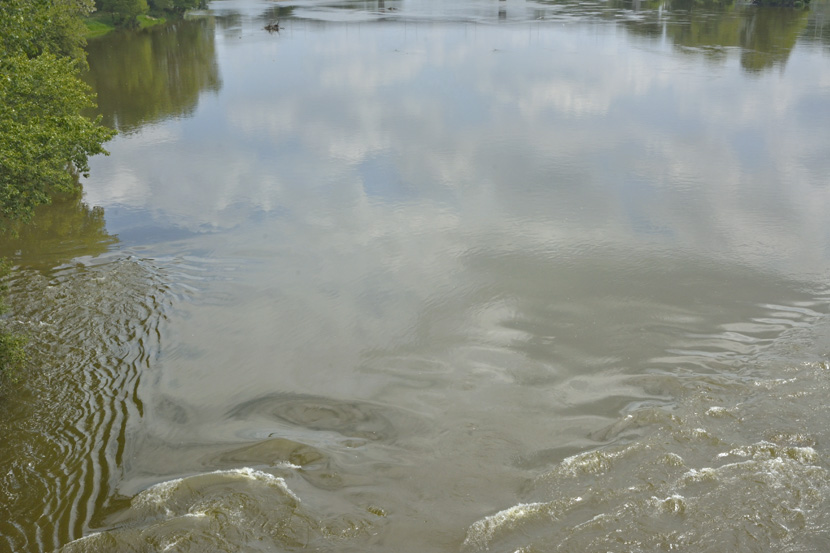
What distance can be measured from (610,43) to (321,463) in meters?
51.1

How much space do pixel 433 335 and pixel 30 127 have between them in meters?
9.62

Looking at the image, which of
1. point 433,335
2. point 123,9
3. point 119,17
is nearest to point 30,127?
point 433,335

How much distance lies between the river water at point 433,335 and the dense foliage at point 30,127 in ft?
8.62

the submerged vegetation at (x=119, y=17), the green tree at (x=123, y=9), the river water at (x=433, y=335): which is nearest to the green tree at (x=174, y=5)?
the submerged vegetation at (x=119, y=17)

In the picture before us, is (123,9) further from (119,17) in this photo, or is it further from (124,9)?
(119,17)

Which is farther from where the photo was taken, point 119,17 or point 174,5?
point 174,5

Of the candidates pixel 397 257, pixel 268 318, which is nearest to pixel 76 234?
pixel 268 318

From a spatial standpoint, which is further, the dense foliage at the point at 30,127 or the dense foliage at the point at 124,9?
the dense foliage at the point at 124,9

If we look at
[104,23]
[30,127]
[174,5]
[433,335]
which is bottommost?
[433,335]

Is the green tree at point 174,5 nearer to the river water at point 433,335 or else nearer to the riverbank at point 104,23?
the riverbank at point 104,23

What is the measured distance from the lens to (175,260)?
63.0 ft

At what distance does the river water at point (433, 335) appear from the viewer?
416 inches

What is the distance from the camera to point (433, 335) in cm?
1585

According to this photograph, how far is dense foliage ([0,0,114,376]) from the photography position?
14102mm
